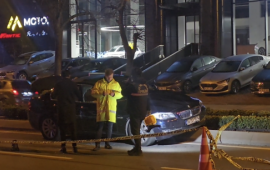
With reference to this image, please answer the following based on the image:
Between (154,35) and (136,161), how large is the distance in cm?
2221

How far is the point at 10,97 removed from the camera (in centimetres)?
1689

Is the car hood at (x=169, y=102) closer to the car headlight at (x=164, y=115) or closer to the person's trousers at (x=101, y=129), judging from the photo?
the car headlight at (x=164, y=115)

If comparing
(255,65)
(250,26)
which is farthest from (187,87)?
(250,26)

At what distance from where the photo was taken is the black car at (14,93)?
1677 centimetres

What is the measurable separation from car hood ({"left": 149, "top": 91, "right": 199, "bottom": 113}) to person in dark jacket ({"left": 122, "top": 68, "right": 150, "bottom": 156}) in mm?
860

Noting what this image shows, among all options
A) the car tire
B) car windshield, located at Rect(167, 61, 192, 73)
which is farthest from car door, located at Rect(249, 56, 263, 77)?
the car tire

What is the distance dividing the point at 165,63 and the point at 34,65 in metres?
8.40

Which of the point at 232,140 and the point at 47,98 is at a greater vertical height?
the point at 47,98

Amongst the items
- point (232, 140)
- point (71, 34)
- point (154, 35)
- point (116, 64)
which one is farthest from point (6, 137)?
point (71, 34)

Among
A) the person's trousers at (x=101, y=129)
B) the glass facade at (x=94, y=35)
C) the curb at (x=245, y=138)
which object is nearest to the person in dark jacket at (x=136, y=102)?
the person's trousers at (x=101, y=129)

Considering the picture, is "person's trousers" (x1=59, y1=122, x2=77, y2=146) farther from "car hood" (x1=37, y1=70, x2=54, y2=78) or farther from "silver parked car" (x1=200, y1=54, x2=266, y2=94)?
"car hood" (x1=37, y1=70, x2=54, y2=78)

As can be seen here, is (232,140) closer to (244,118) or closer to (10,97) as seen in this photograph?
(244,118)

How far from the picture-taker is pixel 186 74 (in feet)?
68.5

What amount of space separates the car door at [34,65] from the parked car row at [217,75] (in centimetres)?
1021
